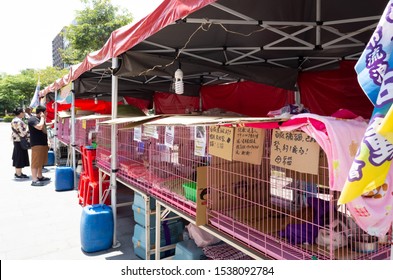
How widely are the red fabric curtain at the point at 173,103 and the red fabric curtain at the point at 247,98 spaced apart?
769 millimetres

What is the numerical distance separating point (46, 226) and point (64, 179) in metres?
2.38

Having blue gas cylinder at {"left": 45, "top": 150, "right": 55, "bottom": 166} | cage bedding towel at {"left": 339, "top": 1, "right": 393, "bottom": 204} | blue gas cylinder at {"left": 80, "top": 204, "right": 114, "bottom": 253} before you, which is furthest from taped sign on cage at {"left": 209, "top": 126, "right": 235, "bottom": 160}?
blue gas cylinder at {"left": 45, "top": 150, "right": 55, "bottom": 166}

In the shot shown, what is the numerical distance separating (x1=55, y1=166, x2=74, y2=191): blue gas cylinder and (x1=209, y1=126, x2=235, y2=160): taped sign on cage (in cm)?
573

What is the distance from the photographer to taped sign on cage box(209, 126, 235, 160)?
2270 millimetres

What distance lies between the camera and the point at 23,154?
330 inches

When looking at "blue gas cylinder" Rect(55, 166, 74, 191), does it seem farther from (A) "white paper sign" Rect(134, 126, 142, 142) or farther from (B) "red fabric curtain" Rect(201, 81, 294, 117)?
(A) "white paper sign" Rect(134, 126, 142, 142)

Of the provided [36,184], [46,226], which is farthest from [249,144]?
[36,184]

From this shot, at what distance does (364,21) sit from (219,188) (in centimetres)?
268

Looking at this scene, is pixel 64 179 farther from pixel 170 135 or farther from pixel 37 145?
pixel 170 135

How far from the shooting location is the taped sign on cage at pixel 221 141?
89.4 inches

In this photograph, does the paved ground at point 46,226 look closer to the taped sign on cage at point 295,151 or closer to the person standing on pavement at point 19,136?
the person standing on pavement at point 19,136

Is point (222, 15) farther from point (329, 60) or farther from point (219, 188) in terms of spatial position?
point (329, 60)

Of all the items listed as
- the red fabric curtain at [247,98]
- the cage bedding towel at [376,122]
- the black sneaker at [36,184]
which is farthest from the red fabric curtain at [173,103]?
the cage bedding towel at [376,122]

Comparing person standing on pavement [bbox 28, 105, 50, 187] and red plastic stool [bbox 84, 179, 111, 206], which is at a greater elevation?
person standing on pavement [bbox 28, 105, 50, 187]
